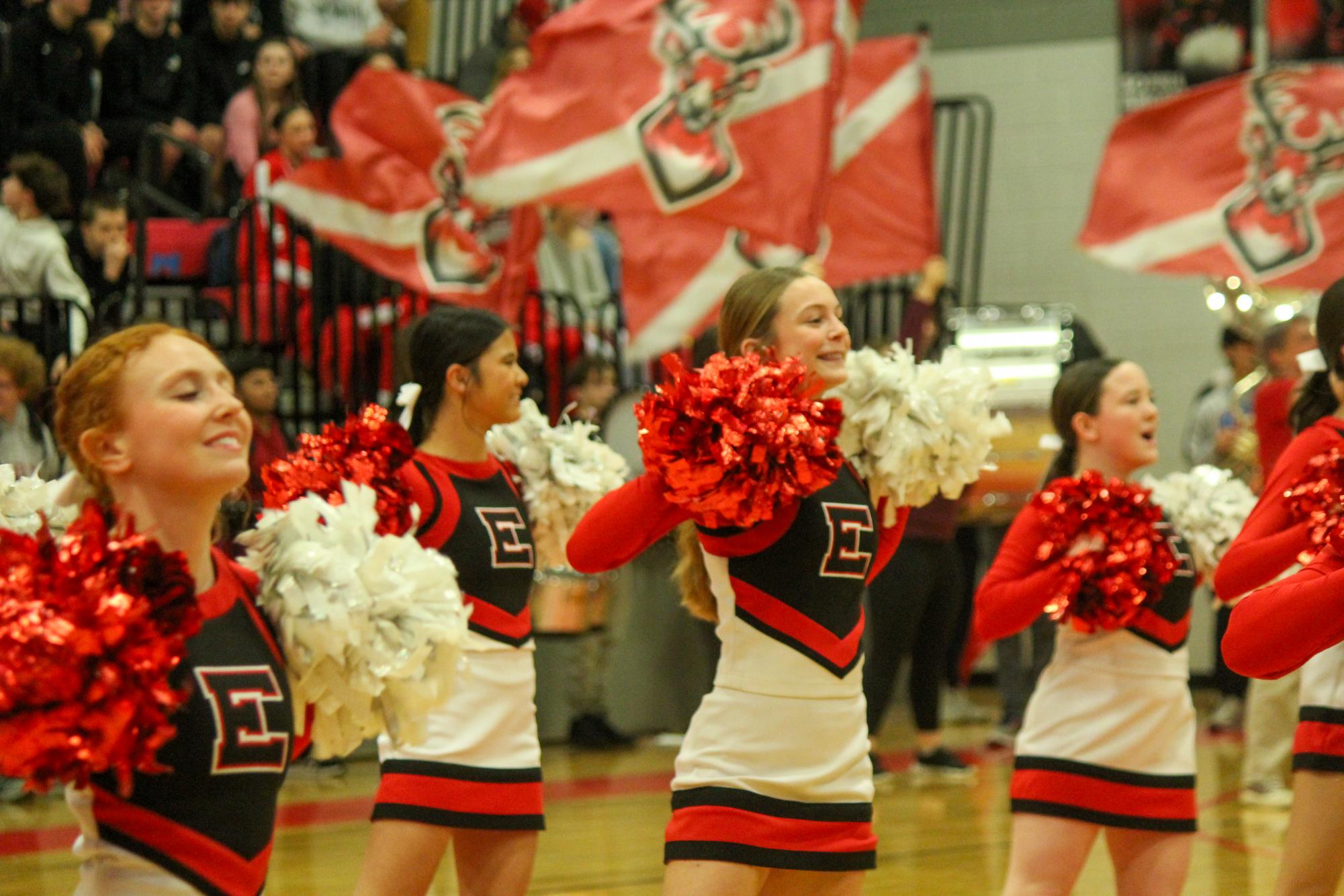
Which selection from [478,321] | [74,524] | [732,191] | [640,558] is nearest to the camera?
[74,524]

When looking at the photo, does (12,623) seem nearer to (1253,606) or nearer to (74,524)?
(74,524)

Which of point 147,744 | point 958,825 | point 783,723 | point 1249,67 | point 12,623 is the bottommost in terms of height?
point 958,825

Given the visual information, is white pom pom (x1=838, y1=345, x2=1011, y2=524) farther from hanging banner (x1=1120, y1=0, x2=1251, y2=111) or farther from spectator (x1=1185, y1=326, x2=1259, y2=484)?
hanging banner (x1=1120, y1=0, x2=1251, y2=111)

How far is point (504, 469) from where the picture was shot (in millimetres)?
3758

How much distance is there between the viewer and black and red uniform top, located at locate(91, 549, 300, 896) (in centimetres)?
205

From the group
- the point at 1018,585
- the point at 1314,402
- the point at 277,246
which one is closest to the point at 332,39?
the point at 277,246

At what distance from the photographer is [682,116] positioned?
21.5 feet

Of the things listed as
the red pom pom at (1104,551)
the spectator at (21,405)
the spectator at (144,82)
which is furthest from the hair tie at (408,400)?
the spectator at (144,82)

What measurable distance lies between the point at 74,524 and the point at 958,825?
167 inches

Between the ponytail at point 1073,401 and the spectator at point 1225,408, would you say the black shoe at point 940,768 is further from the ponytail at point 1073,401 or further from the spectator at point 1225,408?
the ponytail at point 1073,401

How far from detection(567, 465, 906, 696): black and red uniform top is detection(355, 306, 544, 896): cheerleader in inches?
21.1

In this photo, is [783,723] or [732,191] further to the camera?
[732,191]

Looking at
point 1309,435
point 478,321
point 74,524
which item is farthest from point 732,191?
point 74,524

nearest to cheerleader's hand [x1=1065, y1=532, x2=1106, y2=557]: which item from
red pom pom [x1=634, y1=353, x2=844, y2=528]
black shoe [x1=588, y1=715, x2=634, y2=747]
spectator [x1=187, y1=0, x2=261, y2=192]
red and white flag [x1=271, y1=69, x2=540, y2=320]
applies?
red pom pom [x1=634, y1=353, x2=844, y2=528]
